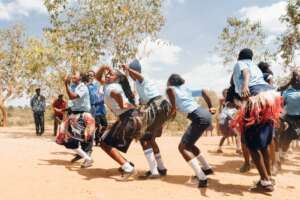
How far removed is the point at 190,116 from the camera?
6.94 metres

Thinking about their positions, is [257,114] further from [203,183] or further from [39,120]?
[39,120]

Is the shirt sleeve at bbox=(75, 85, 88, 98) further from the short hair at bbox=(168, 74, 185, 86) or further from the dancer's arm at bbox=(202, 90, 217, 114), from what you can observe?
the dancer's arm at bbox=(202, 90, 217, 114)

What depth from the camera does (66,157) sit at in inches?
396

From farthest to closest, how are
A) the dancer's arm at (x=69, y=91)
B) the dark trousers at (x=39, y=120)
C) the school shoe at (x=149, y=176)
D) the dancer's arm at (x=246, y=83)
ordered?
the dark trousers at (x=39, y=120) → the dancer's arm at (x=69, y=91) → the school shoe at (x=149, y=176) → the dancer's arm at (x=246, y=83)

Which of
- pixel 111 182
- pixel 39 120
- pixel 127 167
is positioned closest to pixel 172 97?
pixel 127 167

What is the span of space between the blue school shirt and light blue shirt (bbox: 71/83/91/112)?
2949 millimetres

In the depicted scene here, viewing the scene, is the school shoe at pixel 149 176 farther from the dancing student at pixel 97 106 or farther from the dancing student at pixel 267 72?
the dancing student at pixel 97 106

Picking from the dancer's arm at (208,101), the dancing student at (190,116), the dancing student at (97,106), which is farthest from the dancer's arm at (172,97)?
the dancing student at (97,106)

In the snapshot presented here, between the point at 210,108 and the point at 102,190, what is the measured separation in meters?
2.15

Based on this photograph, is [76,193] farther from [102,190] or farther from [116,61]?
[116,61]

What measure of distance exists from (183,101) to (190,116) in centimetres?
26

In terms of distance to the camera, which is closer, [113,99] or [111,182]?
[111,182]

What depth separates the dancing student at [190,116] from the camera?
22.3ft

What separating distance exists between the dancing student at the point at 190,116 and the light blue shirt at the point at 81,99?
6.95ft
